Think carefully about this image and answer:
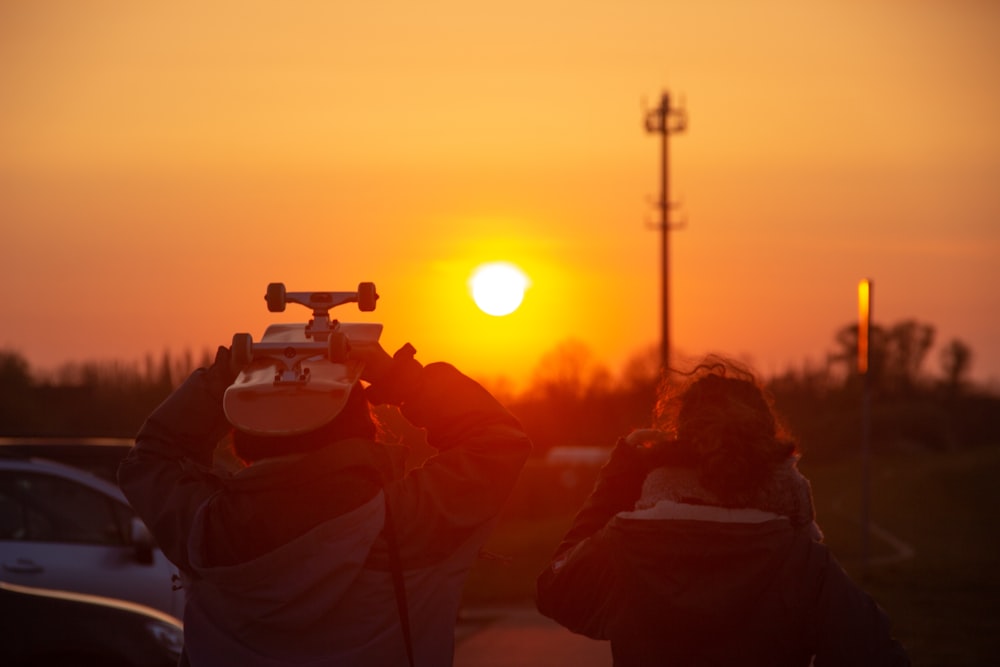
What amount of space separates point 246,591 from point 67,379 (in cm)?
5836

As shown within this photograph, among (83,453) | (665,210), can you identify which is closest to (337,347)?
(83,453)

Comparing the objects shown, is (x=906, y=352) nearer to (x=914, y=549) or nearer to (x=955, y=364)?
(x=955, y=364)

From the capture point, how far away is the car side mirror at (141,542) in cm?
1230

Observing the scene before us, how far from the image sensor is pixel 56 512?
1236 cm

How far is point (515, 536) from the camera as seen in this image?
3189 centimetres

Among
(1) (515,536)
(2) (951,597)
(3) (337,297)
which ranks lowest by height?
(1) (515,536)

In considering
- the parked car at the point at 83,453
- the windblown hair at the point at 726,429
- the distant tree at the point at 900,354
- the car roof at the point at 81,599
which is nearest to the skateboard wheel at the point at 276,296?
the windblown hair at the point at 726,429

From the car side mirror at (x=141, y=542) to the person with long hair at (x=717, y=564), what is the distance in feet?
27.0

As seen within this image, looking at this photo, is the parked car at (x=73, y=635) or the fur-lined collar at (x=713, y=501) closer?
the fur-lined collar at (x=713, y=501)

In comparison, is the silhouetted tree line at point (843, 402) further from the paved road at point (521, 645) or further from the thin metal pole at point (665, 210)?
the paved road at point (521, 645)

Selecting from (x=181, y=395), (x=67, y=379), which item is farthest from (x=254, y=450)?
(x=67, y=379)

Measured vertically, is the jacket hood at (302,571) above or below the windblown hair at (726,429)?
below

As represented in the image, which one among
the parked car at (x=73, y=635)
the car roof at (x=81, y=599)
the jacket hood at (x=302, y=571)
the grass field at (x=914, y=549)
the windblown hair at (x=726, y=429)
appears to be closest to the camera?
the jacket hood at (x=302, y=571)

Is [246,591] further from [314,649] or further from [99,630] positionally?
[99,630]
